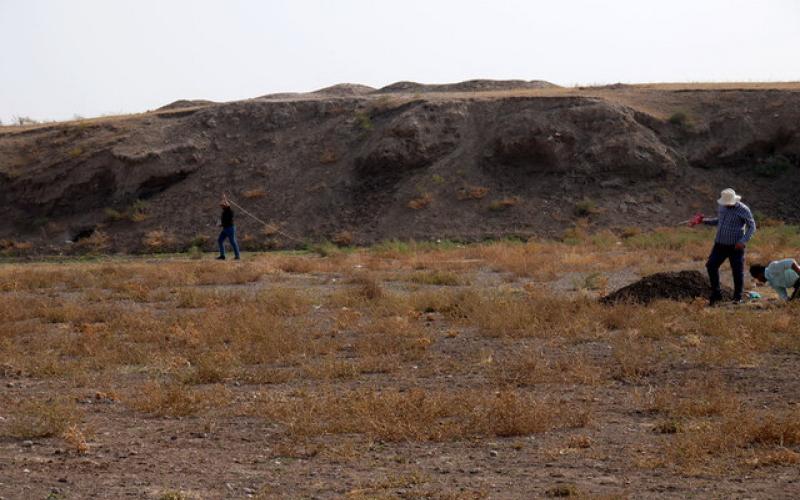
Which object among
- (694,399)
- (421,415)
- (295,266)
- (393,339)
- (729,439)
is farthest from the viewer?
(295,266)

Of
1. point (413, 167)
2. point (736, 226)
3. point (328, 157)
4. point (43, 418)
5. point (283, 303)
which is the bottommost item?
point (283, 303)

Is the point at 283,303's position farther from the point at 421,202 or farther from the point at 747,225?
the point at 421,202

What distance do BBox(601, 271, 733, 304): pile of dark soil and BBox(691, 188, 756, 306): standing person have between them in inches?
18.3

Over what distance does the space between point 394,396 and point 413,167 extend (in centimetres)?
3014

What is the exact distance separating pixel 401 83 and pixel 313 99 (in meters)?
8.16

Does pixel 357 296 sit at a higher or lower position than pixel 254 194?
lower

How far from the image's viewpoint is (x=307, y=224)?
37.0 meters

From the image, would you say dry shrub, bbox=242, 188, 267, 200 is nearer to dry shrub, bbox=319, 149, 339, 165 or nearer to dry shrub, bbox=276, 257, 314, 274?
dry shrub, bbox=319, 149, 339, 165

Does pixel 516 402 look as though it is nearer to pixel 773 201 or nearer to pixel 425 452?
pixel 425 452

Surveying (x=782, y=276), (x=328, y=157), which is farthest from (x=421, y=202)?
(x=782, y=276)

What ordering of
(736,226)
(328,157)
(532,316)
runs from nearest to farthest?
(532,316)
(736,226)
(328,157)

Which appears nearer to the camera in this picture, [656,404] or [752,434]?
[752,434]

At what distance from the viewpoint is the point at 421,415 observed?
8.94m

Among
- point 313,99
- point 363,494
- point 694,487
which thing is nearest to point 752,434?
point 694,487
